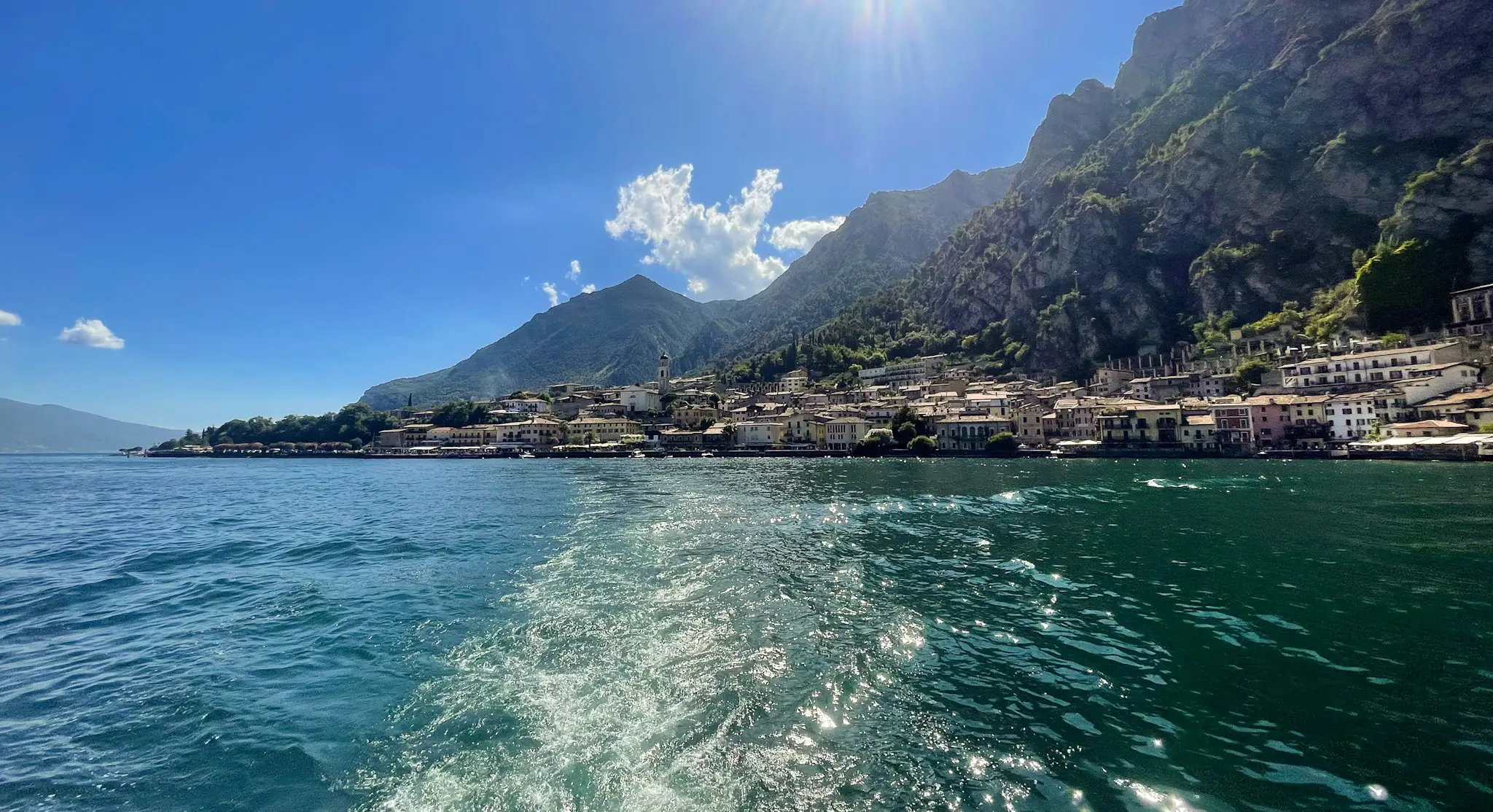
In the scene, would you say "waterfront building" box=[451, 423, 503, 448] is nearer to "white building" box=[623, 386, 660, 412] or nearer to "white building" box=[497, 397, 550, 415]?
"white building" box=[497, 397, 550, 415]

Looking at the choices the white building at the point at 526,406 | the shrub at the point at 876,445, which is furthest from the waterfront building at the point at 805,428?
the white building at the point at 526,406

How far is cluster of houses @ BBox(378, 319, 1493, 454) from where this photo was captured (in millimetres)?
54500

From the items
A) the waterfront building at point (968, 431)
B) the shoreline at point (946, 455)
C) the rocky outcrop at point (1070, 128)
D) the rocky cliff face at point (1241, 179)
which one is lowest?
the shoreline at point (946, 455)

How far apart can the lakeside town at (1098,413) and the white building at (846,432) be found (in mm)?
219

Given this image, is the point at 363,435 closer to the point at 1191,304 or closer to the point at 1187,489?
the point at 1187,489

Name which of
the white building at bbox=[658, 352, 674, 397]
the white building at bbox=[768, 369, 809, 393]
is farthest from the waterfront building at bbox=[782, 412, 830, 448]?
the white building at bbox=[658, 352, 674, 397]

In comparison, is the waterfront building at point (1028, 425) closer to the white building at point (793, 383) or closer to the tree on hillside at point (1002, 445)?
the tree on hillside at point (1002, 445)

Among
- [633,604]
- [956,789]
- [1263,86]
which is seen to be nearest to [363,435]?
[633,604]

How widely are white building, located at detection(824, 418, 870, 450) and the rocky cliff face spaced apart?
4666 centimetres

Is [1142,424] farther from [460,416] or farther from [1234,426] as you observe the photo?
[460,416]

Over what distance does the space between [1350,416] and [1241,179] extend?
205 feet

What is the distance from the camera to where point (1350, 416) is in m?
55.9

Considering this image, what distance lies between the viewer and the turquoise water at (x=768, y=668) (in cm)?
630

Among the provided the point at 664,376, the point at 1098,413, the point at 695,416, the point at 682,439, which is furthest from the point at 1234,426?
the point at 664,376
